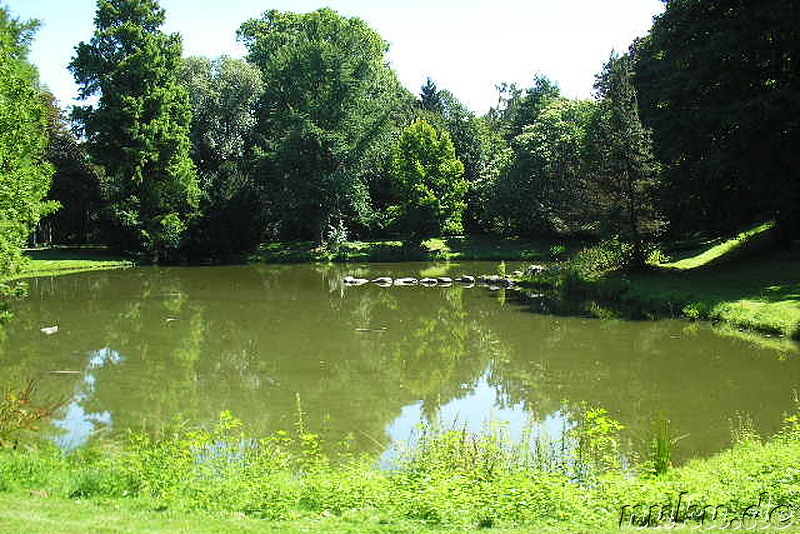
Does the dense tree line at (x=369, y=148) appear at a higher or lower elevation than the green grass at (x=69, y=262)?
higher

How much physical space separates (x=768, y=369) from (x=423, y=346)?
8.21 metres

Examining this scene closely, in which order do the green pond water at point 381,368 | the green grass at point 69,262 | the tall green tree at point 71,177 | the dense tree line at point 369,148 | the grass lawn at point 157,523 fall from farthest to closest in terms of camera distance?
the tall green tree at point 71,177, the green grass at point 69,262, the dense tree line at point 369,148, the green pond water at point 381,368, the grass lawn at point 157,523

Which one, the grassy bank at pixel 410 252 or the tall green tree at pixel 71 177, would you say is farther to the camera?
the tall green tree at pixel 71 177

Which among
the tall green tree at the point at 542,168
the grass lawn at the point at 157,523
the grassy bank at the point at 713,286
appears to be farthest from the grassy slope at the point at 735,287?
the grass lawn at the point at 157,523

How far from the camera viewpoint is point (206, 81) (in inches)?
2024

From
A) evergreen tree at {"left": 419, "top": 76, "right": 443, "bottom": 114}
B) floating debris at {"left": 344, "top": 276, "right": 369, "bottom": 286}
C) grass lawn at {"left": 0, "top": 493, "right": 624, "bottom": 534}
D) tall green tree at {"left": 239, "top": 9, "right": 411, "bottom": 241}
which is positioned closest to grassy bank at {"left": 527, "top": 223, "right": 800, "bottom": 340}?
floating debris at {"left": 344, "top": 276, "right": 369, "bottom": 286}

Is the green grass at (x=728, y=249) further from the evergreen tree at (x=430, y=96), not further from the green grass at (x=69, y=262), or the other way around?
the evergreen tree at (x=430, y=96)

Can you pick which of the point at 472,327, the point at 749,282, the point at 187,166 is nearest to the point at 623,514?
the point at 472,327

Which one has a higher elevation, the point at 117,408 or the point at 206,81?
the point at 206,81

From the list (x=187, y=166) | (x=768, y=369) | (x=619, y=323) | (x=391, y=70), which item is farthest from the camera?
(x=391, y=70)

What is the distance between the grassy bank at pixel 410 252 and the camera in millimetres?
45375

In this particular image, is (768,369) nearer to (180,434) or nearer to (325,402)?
(325,402)

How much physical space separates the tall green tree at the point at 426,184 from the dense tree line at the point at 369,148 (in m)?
0.14

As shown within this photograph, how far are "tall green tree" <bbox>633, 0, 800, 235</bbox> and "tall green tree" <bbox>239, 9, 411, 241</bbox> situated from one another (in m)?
23.3
